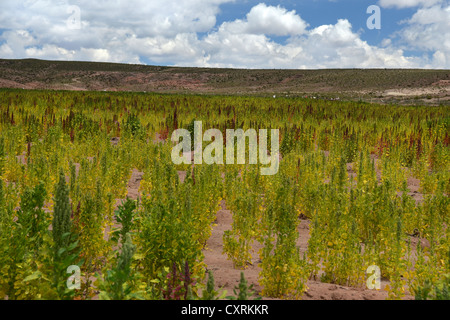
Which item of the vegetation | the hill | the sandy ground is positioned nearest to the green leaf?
the vegetation

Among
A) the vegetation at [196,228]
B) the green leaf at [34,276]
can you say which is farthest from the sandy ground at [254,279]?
the green leaf at [34,276]

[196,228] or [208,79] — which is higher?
[208,79]

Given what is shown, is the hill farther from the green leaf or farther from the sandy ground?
the green leaf

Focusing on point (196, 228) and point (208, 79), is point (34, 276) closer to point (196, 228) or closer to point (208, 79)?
point (196, 228)

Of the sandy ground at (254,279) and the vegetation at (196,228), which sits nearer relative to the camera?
the vegetation at (196,228)

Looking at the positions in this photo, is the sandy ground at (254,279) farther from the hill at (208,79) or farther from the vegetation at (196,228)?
the hill at (208,79)

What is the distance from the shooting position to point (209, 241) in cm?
491

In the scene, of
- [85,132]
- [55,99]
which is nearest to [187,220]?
[85,132]

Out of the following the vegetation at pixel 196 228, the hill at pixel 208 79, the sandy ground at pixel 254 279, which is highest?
the hill at pixel 208 79

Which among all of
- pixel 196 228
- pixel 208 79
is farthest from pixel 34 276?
pixel 208 79

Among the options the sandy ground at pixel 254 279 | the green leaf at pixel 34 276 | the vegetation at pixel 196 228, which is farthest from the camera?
the sandy ground at pixel 254 279

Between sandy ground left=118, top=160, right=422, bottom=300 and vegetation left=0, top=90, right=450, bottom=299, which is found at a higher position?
vegetation left=0, top=90, right=450, bottom=299

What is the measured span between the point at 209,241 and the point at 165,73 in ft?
278
